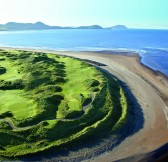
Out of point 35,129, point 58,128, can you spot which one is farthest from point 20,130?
point 58,128

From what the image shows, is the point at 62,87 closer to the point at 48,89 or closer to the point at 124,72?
the point at 48,89

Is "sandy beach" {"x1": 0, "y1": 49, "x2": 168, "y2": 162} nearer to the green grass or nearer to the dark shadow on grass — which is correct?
the dark shadow on grass

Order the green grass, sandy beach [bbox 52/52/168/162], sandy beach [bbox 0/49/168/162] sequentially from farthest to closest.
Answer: the green grass
sandy beach [bbox 52/52/168/162]
sandy beach [bbox 0/49/168/162]

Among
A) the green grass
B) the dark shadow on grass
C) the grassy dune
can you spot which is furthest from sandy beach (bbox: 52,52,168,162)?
the green grass

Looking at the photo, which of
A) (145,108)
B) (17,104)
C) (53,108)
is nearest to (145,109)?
(145,108)

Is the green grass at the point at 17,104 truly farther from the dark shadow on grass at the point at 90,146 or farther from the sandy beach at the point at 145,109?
the sandy beach at the point at 145,109

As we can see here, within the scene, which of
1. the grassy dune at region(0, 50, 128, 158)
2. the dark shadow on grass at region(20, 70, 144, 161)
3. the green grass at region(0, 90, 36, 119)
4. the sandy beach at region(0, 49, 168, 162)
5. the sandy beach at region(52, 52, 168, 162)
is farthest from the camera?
the green grass at region(0, 90, 36, 119)
